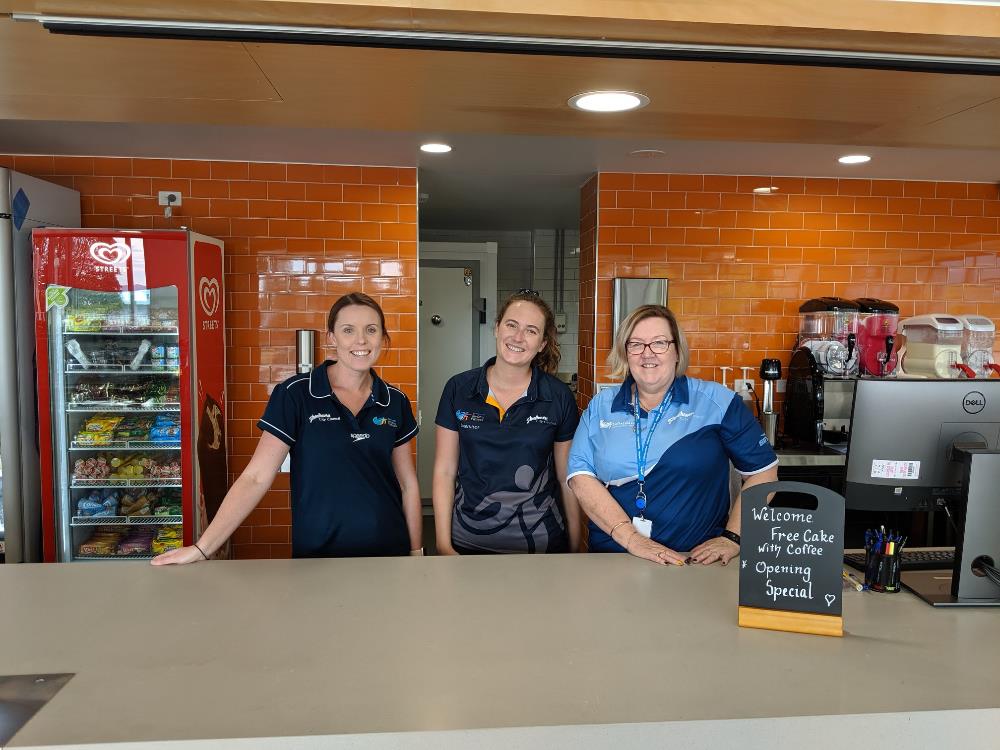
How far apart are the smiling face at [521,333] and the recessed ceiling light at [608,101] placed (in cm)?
77

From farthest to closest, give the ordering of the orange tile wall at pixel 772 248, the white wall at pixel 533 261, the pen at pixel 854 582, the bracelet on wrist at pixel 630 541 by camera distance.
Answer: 1. the white wall at pixel 533 261
2. the orange tile wall at pixel 772 248
3. the bracelet on wrist at pixel 630 541
4. the pen at pixel 854 582

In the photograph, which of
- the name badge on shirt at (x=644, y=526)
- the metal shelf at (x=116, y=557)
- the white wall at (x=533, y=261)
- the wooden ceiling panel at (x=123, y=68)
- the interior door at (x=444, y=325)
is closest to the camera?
the wooden ceiling panel at (x=123, y=68)

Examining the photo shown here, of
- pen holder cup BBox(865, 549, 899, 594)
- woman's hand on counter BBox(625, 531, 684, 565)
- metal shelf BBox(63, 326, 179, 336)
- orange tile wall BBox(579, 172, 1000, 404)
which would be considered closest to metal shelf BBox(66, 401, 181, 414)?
metal shelf BBox(63, 326, 179, 336)

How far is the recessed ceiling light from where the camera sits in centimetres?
144

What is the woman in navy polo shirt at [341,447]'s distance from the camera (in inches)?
80.6

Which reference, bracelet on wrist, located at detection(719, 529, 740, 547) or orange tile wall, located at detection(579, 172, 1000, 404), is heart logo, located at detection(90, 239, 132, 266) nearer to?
orange tile wall, located at detection(579, 172, 1000, 404)

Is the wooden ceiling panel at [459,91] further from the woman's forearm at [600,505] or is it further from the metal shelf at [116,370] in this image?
the metal shelf at [116,370]

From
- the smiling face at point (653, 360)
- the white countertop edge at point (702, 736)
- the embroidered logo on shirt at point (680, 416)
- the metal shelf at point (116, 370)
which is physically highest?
the smiling face at point (653, 360)

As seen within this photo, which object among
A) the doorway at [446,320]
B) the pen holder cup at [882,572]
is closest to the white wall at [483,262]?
the doorway at [446,320]

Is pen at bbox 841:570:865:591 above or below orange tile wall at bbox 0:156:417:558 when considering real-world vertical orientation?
below

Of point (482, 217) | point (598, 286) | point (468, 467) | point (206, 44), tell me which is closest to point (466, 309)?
point (482, 217)

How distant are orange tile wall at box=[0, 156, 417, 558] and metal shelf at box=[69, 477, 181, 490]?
52cm

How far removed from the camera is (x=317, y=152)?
3.92 m

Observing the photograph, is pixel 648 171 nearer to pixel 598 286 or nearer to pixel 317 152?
pixel 598 286
